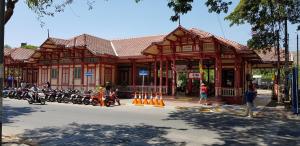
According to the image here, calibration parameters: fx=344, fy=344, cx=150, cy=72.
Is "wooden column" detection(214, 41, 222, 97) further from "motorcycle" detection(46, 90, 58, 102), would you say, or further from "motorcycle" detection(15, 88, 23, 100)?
"motorcycle" detection(15, 88, 23, 100)

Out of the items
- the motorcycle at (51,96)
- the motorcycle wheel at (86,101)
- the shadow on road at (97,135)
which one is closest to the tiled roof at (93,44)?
the motorcycle at (51,96)

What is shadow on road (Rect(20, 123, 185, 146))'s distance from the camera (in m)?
10.2

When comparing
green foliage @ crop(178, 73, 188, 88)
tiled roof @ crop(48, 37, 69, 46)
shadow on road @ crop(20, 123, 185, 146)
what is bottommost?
shadow on road @ crop(20, 123, 185, 146)

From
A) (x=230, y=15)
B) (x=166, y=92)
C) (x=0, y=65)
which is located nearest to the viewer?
(x=0, y=65)

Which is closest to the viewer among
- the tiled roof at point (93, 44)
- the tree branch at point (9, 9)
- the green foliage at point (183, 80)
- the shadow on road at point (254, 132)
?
the tree branch at point (9, 9)

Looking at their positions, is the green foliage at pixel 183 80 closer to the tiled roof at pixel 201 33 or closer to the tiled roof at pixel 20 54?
the tiled roof at pixel 201 33

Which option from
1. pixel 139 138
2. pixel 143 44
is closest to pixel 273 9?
pixel 143 44

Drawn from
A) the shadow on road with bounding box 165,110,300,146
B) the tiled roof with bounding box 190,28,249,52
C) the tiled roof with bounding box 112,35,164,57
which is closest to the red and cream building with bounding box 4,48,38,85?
the tiled roof with bounding box 112,35,164,57

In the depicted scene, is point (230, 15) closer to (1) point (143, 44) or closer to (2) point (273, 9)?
(2) point (273, 9)

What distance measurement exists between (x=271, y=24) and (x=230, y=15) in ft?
9.70

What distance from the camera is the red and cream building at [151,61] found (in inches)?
1012

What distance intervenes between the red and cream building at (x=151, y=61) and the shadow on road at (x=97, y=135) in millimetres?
13785

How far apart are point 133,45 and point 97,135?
79.4ft

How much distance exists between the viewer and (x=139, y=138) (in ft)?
35.5
